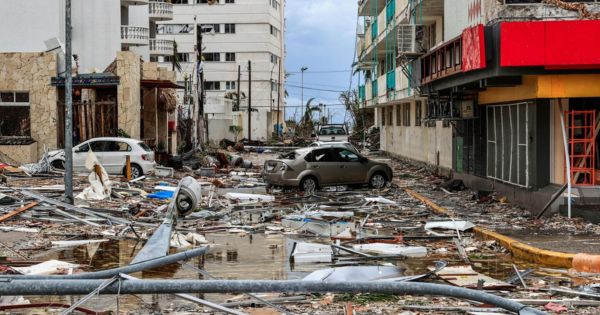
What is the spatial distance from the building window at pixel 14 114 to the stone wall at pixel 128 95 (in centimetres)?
434

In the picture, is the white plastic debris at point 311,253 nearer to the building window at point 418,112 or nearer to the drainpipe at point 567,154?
the drainpipe at point 567,154

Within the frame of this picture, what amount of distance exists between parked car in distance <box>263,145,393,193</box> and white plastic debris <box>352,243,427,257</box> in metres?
12.2

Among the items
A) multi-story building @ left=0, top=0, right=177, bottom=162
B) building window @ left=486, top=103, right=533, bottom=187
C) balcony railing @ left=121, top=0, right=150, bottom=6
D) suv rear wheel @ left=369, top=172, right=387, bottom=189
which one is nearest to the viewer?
building window @ left=486, top=103, right=533, bottom=187

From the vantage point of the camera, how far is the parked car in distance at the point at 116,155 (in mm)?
30719

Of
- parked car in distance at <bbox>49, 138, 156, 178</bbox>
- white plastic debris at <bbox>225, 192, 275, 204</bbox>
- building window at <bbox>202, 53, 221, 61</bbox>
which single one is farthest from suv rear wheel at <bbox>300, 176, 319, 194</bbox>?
building window at <bbox>202, 53, 221, 61</bbox>

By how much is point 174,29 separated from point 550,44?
3109 inches

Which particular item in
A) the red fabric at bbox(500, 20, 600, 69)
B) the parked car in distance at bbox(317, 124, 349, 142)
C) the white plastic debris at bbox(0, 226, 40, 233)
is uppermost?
the red fabric at bbox(500, 20, 600, 69)

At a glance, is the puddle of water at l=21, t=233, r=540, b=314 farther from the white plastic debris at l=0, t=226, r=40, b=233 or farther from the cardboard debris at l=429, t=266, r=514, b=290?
the white plastic debris at l=0, t=226, r=40, b=233

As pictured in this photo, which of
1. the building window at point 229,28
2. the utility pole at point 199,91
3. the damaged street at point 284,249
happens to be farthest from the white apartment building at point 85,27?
the building window at point 229,28

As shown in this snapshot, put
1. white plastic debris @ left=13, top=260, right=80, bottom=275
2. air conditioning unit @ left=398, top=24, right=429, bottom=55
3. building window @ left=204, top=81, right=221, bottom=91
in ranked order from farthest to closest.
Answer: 1. building window @ left=204, top=81, right=221, bottom=91
2. air conditioning unit @ left=398, top=24, right=429, bottom=55
3. white plastic debris @ left=13, top=260, right=80, bottom=275

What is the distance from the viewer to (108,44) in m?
51.5

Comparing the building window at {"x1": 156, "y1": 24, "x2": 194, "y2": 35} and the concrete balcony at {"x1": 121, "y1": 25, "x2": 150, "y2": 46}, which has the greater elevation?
the building window at {"x1": 156, "y1": 24, "x2": 194, "y2": 35}

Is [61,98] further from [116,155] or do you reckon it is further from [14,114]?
[116,155]

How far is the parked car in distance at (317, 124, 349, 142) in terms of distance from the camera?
5056cm
